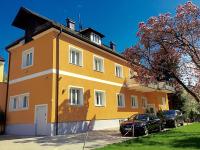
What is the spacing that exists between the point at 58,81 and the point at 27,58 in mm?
5163

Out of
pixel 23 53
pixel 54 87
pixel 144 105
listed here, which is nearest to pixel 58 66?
pixel 54 87

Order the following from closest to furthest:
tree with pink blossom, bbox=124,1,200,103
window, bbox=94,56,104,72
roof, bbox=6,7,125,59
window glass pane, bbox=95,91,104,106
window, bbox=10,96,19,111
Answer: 1. tree with pink blossom, bbox=124,1,200,103
2. roof, bbox=6,7,125,59
3. window, bbox=10,96,19,111
4. window glass pane, bbox=95,91,104,106
5. window, bbox=94,56,104,72

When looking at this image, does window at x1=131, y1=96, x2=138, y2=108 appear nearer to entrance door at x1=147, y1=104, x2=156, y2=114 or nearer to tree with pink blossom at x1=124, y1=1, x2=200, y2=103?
entrance door at x1=147, y1=104, x2=156, y2=114

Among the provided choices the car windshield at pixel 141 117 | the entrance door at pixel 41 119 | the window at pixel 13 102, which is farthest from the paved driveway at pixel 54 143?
the window at pixel 13 102

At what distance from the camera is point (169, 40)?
1817cm

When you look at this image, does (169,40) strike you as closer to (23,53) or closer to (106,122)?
(106,122)

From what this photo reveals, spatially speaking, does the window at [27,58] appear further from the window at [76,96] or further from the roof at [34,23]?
the window at [76,96]

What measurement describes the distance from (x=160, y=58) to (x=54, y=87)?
28.1 feet

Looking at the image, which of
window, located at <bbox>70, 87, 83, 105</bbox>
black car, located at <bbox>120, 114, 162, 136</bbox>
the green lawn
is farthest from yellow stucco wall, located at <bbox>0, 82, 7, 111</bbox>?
the green lawn

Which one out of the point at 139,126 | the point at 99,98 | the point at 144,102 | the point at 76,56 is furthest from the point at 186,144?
the point at 144,102

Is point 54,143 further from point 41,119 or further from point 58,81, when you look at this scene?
point 58,81

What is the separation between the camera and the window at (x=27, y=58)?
22.1 m

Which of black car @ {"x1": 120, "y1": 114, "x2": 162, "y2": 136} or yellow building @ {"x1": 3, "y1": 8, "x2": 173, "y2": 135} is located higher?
yellow building @ {"x1": 3, "y1": 8, "x2": 173, "y2": 135}

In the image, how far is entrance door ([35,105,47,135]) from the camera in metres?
18.8
